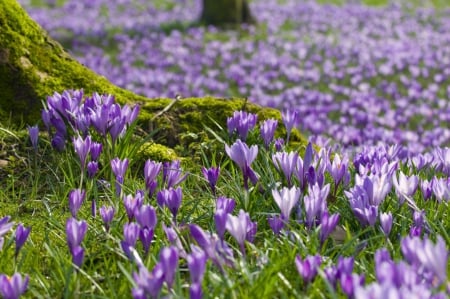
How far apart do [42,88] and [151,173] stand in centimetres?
188

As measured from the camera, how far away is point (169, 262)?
229 centimetres

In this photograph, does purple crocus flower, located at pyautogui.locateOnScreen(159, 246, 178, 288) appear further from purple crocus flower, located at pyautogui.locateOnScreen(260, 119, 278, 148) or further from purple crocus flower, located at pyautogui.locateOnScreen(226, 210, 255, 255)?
purple crocus flower, located at pyautogui.locateOnScreen(260, 119, 278, 148)

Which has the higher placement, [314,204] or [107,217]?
[314,204]

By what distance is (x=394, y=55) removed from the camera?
1381 centimetres

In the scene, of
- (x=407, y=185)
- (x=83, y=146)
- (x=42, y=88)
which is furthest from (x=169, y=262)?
(x=42, y=88)

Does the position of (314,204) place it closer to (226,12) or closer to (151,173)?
(151,173)

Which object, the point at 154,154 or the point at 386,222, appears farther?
the point at 154,154

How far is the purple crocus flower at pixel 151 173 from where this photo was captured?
132 inches

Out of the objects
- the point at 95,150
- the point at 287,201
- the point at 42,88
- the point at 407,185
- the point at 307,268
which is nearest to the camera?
the point at 307,268

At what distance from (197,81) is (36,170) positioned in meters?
7.83

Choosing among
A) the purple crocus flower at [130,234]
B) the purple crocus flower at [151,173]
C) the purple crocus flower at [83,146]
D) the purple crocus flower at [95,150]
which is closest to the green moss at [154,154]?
the purple crocus flower at [95,150]

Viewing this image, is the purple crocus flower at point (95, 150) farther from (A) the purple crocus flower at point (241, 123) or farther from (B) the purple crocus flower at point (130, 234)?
(B) the purple crocus flower at point (130, 234)

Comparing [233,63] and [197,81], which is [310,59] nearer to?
[233,63]

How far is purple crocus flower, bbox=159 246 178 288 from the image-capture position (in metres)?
2.28
